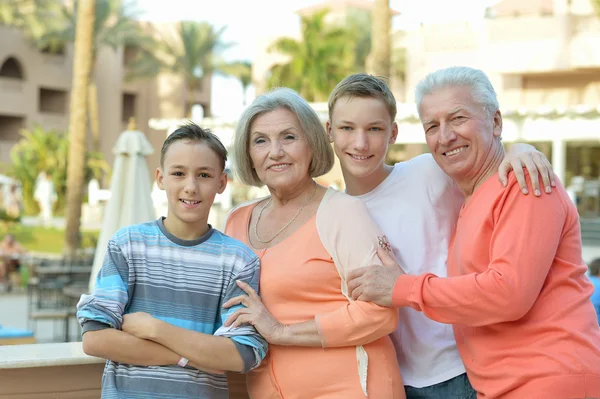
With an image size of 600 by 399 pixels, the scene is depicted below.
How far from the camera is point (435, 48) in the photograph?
32531mm

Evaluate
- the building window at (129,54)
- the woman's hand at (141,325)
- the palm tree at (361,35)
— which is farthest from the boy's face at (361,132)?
the building window at (129,54)

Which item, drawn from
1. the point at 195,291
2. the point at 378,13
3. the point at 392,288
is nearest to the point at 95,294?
the point at 195,291

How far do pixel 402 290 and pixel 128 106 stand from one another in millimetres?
55826

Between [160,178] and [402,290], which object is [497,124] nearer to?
[402,290]

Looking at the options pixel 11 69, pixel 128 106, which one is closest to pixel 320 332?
pixel 11 69

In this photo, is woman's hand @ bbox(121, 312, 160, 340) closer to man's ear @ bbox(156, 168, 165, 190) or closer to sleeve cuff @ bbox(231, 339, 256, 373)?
sleeve cuff @ bbox(231, 339, 256, 373)

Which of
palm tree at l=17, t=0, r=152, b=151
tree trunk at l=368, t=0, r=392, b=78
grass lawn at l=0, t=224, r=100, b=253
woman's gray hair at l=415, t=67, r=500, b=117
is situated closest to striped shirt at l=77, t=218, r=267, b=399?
woman's gray hair at l=415, t=67, r=500, b=117

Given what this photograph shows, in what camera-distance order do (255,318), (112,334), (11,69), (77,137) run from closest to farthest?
1. (112,334)
2. (255,318)
3. (77,137)
4. (11,69)

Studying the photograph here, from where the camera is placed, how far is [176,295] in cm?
273

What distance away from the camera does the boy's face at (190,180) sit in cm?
276

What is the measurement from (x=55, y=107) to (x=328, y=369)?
5150 cm

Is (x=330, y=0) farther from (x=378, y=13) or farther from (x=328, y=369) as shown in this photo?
(x=328, y=369)

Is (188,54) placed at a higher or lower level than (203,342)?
higher

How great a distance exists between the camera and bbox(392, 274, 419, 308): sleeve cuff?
103 inches
